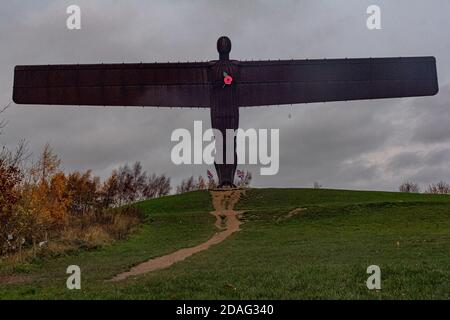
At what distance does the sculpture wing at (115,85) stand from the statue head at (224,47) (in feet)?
3.80

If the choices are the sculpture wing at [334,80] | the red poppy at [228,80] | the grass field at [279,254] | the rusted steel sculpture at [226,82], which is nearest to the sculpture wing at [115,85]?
the rusted steel sculpture at [226,82]

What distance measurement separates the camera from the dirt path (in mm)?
14602

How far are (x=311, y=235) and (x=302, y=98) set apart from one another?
11.2 meters

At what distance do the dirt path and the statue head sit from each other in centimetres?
908

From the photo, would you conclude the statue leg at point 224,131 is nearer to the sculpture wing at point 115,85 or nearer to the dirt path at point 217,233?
the sculpture wing at point 115,85

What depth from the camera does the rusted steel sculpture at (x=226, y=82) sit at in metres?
30.7

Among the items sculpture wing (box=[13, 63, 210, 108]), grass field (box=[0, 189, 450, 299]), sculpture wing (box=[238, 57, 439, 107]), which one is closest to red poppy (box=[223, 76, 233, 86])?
sculpture wing (box=[238, 57, 439, 107])

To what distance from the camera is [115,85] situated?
30.8 metres

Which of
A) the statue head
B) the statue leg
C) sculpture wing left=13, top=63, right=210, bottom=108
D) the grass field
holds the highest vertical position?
the statue head

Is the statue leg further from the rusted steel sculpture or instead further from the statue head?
the statue head

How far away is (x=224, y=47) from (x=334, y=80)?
23.6 feet
